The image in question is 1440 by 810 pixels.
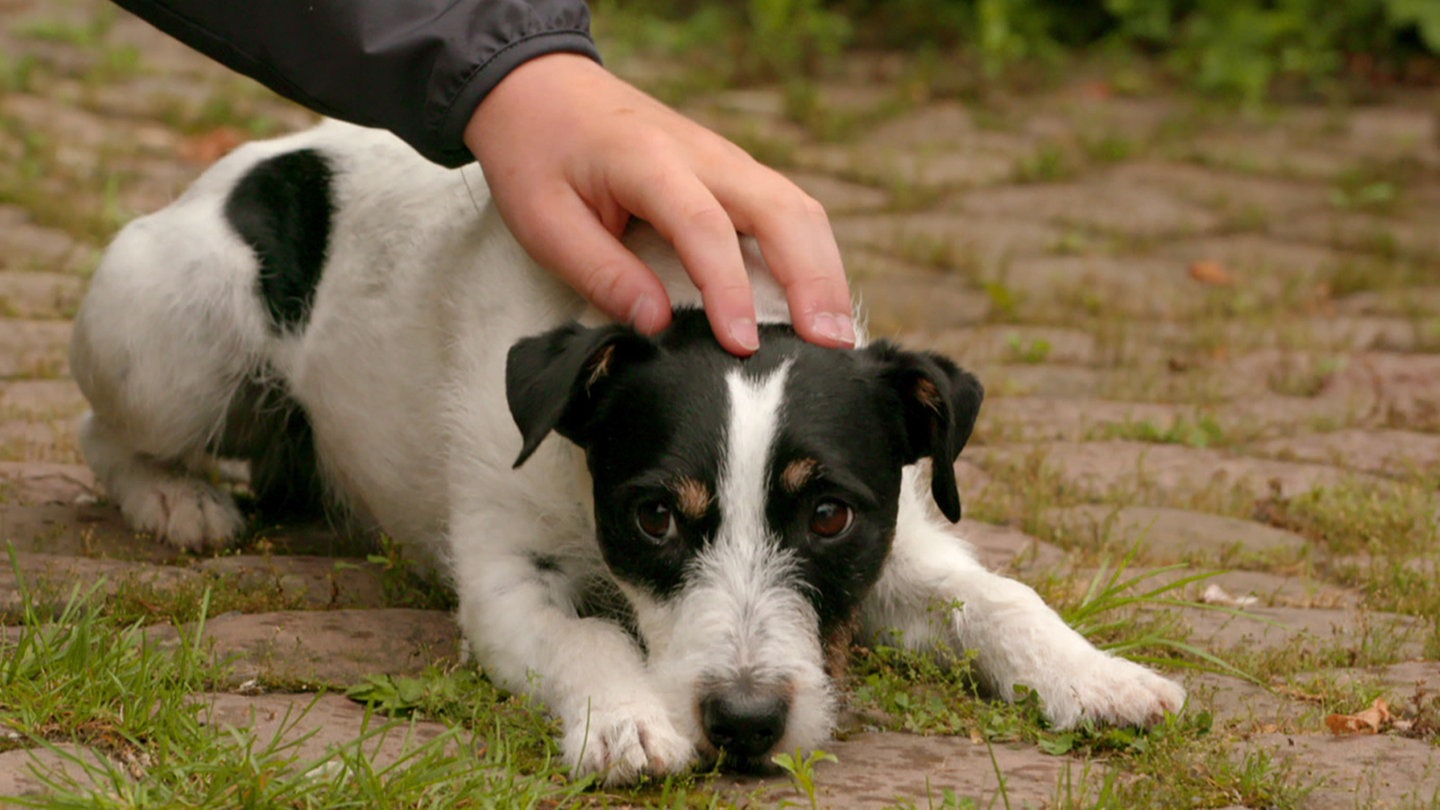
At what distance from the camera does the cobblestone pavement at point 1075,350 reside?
3.52 meters

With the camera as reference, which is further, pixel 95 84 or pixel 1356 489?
pixel 95 84

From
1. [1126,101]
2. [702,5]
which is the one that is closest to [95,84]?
[702,5]

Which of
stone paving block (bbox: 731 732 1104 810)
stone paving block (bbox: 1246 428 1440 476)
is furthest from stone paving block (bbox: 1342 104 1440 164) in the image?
stone paving block (bbox: 731 732 1104 810)

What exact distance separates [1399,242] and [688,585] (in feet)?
20.7

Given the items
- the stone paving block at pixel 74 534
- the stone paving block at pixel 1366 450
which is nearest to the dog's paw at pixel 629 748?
the stone paving block at pixel 74 534

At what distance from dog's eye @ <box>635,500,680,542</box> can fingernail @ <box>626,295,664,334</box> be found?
1.27 feet

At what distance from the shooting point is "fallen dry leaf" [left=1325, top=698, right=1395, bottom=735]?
10.7 ft

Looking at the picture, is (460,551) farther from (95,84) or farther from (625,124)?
(95,84)

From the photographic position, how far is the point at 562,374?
122 inches

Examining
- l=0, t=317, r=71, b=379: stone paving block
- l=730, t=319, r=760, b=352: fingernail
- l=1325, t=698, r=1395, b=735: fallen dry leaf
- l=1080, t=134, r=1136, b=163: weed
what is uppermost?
l=1080, t=134, r=1136, b=163: weed

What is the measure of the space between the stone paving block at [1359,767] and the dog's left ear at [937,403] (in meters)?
0.75

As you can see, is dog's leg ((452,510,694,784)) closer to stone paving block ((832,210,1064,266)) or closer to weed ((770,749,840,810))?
weed ((770,749,840,810))

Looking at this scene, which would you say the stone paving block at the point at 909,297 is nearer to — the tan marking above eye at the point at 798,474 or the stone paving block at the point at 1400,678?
the stone paving block at the point at 1400,678

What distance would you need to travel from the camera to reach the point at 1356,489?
16.5 feet
